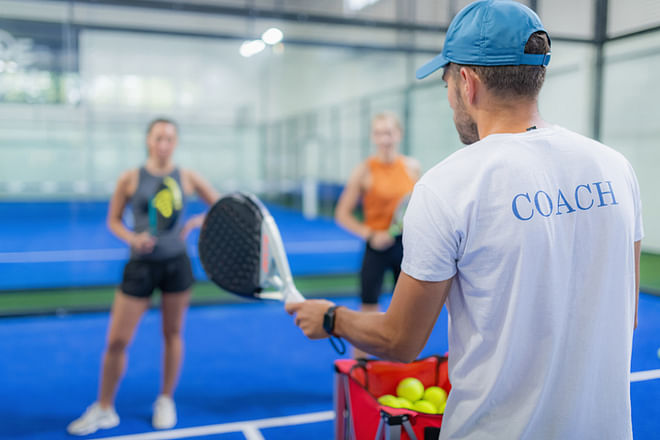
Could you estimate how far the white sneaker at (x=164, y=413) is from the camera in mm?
3204

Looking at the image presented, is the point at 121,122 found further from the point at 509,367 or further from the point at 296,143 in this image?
the point at 509,367

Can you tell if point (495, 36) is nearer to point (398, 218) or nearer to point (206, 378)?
point (398, 218)

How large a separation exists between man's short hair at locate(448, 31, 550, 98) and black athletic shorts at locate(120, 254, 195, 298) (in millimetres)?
2468

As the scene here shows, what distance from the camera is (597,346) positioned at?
45.8 inches

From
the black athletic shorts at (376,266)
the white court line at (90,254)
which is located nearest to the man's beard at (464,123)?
the black athletic shorts at (376,266)

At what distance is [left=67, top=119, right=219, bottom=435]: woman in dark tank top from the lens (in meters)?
3.20

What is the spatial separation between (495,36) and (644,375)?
3506mm

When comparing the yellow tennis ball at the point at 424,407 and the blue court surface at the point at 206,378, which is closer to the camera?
the yellow tennis ball at the point at 424,407

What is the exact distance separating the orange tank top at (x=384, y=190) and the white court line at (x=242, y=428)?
1.18 metres

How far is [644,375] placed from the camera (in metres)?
3.90

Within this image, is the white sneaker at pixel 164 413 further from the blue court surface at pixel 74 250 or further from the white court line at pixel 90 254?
the white court line at pixel 90 254

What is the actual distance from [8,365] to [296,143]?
25.6ft

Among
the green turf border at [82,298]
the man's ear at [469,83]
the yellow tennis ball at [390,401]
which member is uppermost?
the man's ear at [469,83]

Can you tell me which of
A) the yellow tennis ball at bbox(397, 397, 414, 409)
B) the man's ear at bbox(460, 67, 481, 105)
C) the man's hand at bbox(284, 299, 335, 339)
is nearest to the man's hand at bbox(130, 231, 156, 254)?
the yellow tennis ball at bbox(397, 397, 414, 409)
